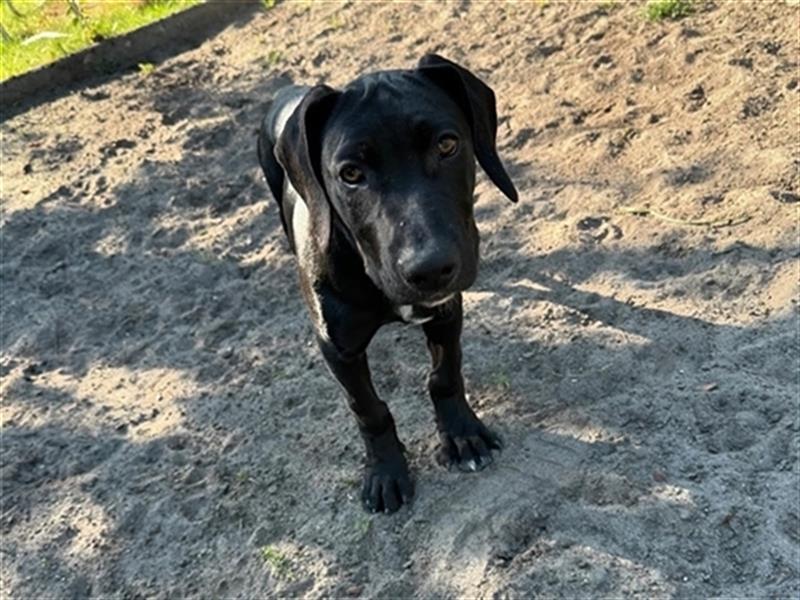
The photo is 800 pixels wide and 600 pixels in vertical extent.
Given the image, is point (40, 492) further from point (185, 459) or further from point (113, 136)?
point (113, 136)

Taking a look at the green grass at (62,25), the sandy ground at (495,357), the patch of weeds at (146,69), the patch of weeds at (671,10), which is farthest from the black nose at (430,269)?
the green grass at (62,25)

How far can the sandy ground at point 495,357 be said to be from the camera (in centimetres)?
341

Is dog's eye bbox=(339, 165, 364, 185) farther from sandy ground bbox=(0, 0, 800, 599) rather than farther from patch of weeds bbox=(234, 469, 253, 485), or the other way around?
patch of weeds bbox=(234, 469, 253, 485)

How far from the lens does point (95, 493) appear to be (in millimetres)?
4074

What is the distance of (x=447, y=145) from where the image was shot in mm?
2869

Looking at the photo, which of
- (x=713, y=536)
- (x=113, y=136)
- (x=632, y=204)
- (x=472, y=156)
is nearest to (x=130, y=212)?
(x=113, y=136)

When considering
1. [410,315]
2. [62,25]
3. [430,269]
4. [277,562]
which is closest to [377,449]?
[277,562]

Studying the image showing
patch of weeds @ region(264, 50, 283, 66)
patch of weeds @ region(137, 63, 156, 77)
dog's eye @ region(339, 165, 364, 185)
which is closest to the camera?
dog's eye @ region(339, 165, 364, 185)

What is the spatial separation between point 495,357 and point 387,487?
2.95 feet

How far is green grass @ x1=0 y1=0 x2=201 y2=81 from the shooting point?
8.04 metres

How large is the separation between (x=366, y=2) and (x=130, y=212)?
290cm

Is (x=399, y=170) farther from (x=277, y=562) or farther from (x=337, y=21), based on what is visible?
(x=337, y=21)

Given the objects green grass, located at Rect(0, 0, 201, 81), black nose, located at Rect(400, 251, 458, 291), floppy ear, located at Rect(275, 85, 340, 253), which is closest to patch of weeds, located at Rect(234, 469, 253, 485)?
floppy ear, located at Rect(275, 85, 340, 253)

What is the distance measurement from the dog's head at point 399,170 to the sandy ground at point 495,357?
1.14 metres
